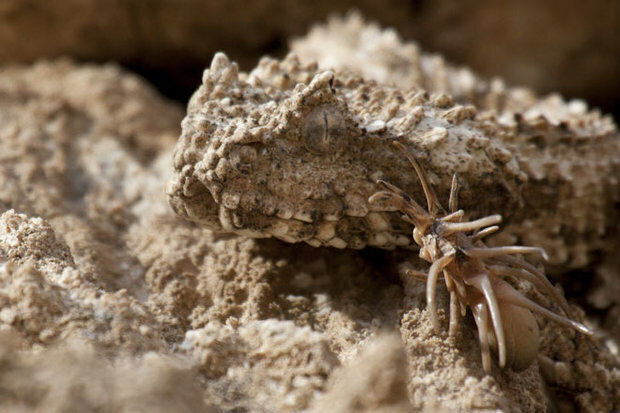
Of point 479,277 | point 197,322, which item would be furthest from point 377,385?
point 197,322

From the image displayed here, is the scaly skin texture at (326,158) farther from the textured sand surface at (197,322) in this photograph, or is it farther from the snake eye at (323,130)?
the textured sand surface at (197,322)

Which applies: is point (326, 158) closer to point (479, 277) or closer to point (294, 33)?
point (479, 277)

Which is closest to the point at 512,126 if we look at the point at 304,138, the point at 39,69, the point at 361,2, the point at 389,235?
the point at 389,235

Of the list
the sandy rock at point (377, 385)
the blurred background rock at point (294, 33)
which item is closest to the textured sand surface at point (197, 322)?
the sandy rock at point (377, 385)

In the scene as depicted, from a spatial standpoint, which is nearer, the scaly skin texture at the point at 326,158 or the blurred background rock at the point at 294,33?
the scaly skin texture at the point at 326,158

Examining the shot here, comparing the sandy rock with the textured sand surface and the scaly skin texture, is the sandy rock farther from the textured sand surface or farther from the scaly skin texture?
the scaly skin texture

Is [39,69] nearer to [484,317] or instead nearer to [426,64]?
[426,64]
